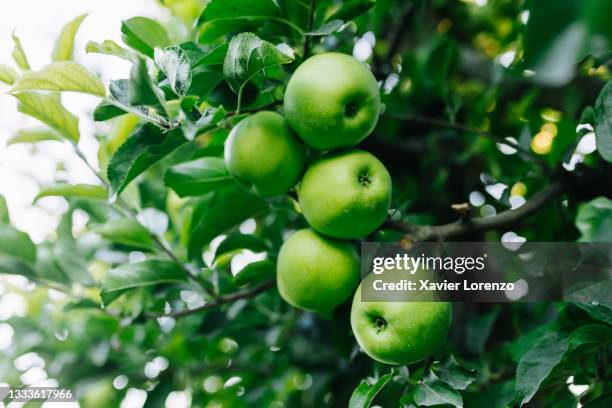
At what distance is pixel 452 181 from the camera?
2.00m

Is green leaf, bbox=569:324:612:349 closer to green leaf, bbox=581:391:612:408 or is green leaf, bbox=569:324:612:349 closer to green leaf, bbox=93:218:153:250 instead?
green leaf, bbox=581:391:612:408

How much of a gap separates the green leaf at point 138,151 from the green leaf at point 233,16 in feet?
0.73

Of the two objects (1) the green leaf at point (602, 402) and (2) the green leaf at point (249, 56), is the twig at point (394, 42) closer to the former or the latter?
(2) the green leaf at point (249, 56)

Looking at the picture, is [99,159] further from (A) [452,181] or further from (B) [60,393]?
(A) [452,181]

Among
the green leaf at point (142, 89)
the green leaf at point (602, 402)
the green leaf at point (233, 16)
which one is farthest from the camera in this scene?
the green leaf at point (233, 16)

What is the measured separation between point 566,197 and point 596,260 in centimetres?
33

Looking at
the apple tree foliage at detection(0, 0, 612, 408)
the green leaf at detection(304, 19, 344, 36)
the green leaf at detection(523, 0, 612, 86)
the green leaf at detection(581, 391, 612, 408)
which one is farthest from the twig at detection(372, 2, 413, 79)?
the green leaf at detection(523, 0, 612, 86)

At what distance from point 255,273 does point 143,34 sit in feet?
1.82

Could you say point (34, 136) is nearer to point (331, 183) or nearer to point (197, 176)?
point (197, 176)

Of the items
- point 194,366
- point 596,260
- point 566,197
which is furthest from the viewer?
point 194,366

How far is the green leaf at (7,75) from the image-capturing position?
34.9 inches

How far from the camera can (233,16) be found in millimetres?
947

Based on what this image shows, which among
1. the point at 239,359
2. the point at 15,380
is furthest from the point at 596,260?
the point at 15,380

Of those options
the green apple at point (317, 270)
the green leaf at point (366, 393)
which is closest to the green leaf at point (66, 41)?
the green apple at point (317, 270)
